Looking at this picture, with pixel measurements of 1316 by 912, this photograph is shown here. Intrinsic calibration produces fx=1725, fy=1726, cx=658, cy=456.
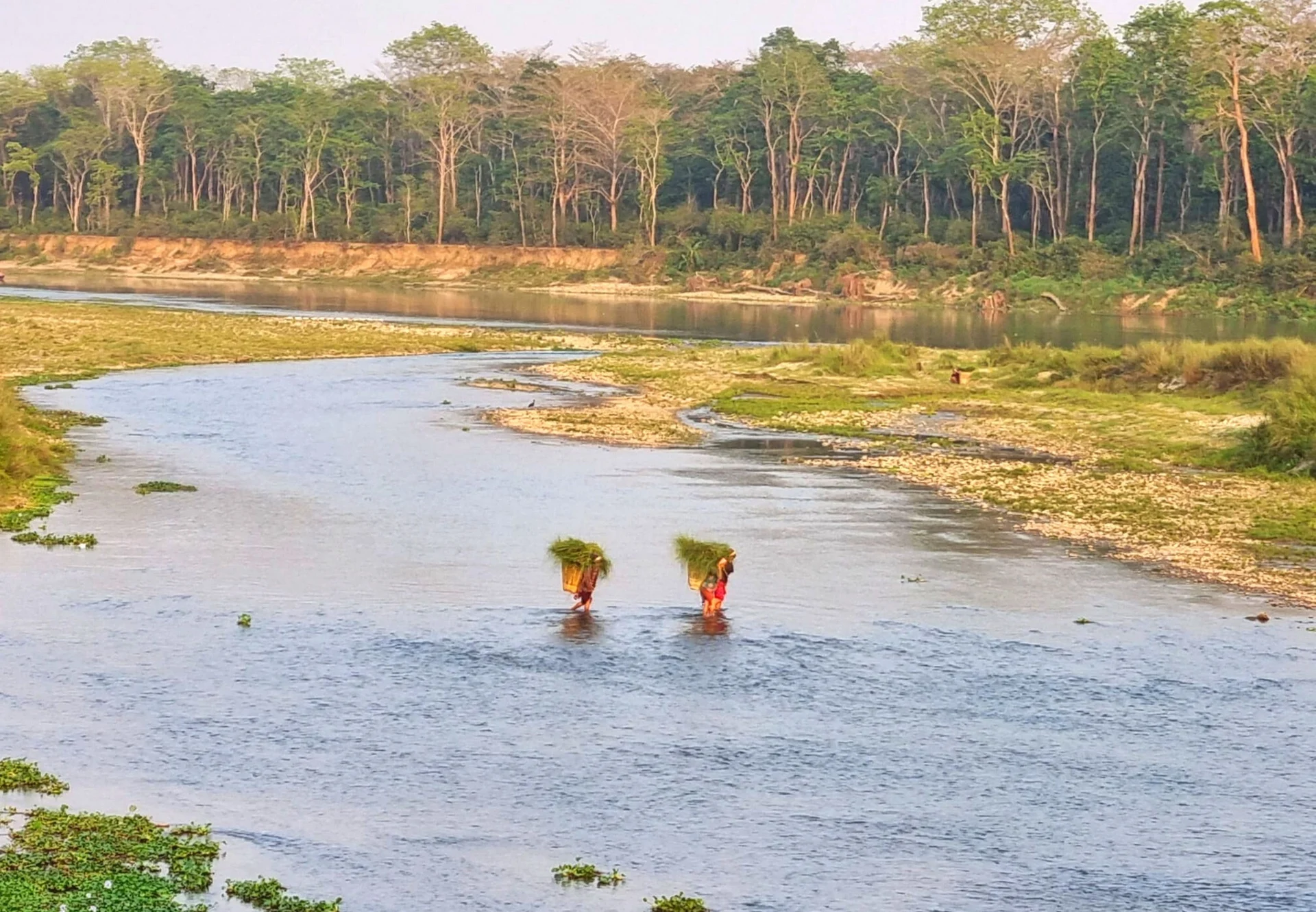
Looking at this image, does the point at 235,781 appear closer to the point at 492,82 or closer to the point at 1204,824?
the point at 1204,824

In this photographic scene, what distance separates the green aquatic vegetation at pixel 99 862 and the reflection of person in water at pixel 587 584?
28.5ft

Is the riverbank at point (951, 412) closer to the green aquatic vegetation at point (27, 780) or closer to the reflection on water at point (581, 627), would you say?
the reflection on water at point (581, 627)

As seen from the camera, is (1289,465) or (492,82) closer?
(1289,465)

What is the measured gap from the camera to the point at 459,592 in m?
23.9

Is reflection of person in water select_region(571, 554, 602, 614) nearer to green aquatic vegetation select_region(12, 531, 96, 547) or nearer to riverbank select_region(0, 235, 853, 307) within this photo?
green aquatic vegetation select_region(12, 531, 96, 547)

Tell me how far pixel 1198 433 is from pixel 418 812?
29317mm

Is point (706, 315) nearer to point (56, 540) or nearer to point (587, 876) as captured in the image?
Answer: point (56, 540)

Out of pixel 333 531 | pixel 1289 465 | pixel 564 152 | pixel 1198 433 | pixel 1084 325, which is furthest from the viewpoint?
pixel 564 152

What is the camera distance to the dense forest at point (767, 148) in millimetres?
107188

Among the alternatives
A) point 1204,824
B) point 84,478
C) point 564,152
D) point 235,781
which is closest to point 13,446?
point 84,478

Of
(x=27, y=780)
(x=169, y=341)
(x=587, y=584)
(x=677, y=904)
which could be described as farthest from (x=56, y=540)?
(x=169, y=341)

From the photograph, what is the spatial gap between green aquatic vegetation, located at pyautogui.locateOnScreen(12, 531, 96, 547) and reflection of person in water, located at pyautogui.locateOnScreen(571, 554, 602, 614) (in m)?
8.38

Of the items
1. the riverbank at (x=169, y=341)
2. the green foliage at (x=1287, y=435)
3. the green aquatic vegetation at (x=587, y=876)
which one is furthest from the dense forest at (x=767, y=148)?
the green aquatic vegetation at (x=587, y=876)

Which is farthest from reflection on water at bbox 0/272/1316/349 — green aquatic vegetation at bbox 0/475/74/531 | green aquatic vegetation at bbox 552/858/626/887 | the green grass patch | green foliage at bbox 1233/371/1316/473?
green aquatic vegetation at bbox 552/858/626/887
